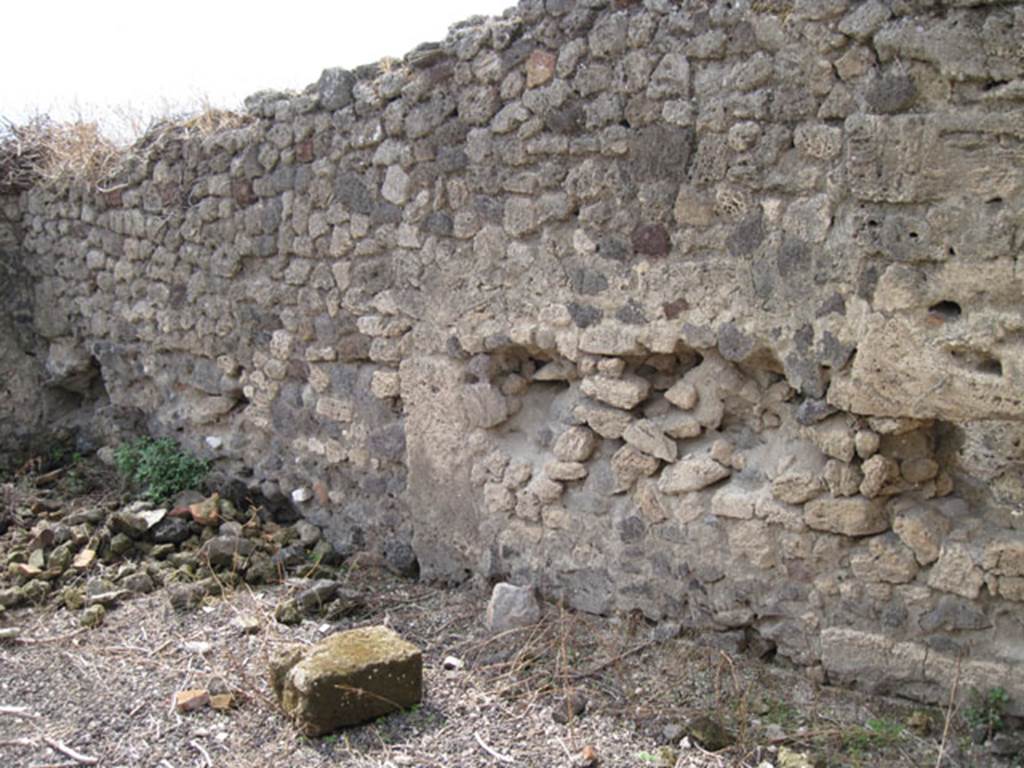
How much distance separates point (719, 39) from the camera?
327 centimetres

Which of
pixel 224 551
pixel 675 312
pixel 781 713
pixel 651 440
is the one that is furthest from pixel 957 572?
pixel 224 551

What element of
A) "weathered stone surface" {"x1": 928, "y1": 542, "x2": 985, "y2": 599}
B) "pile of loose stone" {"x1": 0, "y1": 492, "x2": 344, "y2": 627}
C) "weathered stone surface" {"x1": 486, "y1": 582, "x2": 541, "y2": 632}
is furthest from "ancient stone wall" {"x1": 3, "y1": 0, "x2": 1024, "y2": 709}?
"pile of loose stone" {"x1": 0, "y1": 492, "x2": 344, "y2": 627}

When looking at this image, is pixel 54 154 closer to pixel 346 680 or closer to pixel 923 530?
pixel 346 680

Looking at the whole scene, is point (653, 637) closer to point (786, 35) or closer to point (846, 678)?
point (846, 678)

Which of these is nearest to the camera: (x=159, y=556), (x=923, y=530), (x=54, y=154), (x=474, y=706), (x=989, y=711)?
(x=989, y=711)

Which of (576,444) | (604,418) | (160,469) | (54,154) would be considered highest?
(54,154)

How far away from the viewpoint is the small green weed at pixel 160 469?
543 centimetres

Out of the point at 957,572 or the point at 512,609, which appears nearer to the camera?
the point at 957,572

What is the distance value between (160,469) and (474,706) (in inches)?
109

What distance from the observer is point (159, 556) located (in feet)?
15.7

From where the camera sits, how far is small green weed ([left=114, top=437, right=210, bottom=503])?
5.43m

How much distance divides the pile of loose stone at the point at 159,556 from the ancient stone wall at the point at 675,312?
0.83 ft

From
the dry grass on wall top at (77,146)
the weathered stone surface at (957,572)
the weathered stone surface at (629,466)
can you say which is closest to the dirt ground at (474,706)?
the weathered stone surface at (957,572)

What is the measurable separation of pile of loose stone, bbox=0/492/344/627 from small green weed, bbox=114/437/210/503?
209mm
